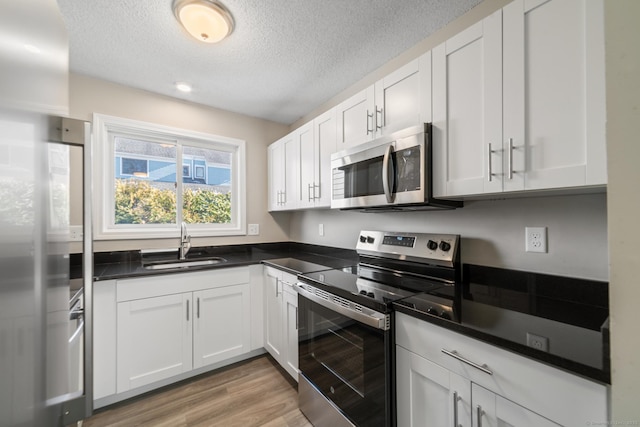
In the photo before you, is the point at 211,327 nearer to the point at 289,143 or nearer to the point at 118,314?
the point at 118,314

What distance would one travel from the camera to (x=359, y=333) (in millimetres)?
1247

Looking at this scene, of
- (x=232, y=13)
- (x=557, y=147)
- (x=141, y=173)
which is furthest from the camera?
(x=141, y=173)

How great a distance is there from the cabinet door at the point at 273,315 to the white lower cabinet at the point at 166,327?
0.14m

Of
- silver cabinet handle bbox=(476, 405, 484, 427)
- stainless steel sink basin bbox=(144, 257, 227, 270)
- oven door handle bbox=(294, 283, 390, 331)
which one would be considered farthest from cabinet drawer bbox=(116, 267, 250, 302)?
silver cabinet handle bbox=(476, 405, 484, 427)

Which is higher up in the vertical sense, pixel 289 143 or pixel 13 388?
pixel 289 143

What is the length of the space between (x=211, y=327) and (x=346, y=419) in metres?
1.28

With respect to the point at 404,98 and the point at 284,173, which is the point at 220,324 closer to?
the point at 284,173

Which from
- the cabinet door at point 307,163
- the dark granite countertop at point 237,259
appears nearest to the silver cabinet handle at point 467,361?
the dark granite countertop at point 237,259

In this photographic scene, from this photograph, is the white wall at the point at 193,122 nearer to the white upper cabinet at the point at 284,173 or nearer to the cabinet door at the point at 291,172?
the white upper cabinet at the point at 284,173

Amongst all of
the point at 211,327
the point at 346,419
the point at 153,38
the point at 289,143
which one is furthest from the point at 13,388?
the point at 289,143

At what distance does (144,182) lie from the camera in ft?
7.99

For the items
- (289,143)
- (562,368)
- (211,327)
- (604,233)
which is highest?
(289,143)

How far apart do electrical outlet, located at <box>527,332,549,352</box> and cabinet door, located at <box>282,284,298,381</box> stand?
1.35 m

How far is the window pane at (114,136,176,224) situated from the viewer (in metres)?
2.32
